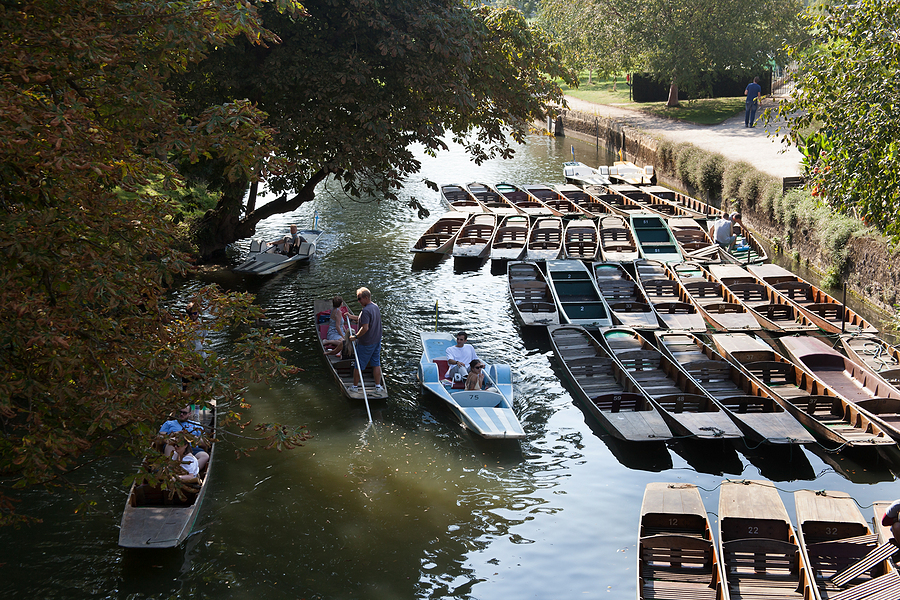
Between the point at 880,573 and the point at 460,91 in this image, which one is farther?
the point at 460,91

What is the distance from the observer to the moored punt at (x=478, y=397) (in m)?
12.1

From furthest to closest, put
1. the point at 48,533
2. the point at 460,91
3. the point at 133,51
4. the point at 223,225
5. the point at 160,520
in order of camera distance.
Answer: the point at 223,225, the point at 460,91, the point at 48,533, the point at 160,520, the point at 133,51

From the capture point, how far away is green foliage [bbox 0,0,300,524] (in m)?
5.75

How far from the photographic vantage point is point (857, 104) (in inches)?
499

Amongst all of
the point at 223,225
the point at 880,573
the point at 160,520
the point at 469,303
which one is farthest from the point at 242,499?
the point at 223,225

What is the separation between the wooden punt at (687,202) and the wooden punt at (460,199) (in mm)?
6849

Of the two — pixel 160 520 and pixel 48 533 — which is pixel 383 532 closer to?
pixel 160 520

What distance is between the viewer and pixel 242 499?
1102 cm

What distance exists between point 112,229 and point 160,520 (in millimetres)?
4521

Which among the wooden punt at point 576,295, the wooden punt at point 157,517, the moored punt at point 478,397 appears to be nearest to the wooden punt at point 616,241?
the wooden punt at point 576,295

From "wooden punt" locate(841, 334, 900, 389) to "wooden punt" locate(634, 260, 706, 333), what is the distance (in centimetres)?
286

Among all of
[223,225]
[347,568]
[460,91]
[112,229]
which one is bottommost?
[347,568]

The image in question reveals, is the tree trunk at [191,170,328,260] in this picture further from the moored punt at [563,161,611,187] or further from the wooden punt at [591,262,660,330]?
the moored punt at [563,161,611,187]

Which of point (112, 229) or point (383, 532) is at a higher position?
point (112, 229)
